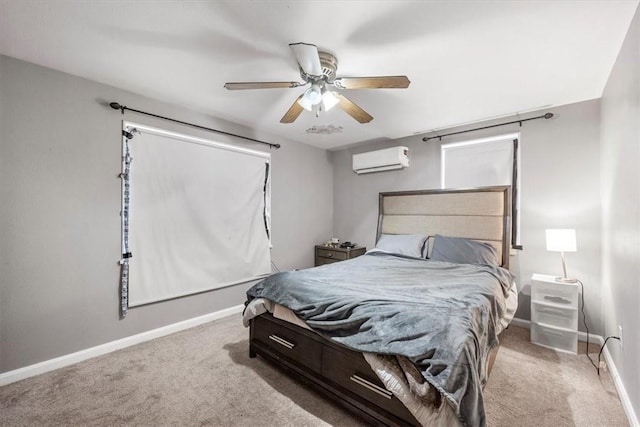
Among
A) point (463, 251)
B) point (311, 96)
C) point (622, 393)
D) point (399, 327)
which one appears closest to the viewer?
point (399, 327)

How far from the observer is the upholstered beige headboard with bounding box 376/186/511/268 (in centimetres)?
321

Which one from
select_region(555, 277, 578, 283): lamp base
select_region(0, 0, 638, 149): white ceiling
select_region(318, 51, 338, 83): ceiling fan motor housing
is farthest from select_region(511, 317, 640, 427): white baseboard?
select_region(318, 51, 338, 83): ceiling fan motor housing

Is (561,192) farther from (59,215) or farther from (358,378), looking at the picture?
(59,215)

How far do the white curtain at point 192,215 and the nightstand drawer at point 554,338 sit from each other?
311 cm

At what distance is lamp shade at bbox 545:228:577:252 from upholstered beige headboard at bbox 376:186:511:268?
1.65 feet

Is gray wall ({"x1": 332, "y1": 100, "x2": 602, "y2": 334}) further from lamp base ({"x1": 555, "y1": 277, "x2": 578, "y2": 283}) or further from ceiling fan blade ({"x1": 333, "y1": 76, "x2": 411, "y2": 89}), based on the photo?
ceiling fan blade ({"x1": 333, "y1": 76, "x2": 411, "y2": 89})

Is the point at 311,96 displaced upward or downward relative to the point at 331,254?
upward

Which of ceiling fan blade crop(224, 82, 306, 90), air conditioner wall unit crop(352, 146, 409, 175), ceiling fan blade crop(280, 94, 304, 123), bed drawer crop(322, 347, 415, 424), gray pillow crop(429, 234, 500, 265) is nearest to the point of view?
bed drawer crop(322, 347, 415, 424)

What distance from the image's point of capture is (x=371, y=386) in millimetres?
1561

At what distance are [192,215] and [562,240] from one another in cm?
378

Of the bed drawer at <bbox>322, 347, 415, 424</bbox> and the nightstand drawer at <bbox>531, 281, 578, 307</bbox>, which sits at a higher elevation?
the nightstand drawer at <bbox>531, 281, 578, 307</bbox>

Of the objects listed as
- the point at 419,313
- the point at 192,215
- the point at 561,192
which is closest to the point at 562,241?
the point at 561,192

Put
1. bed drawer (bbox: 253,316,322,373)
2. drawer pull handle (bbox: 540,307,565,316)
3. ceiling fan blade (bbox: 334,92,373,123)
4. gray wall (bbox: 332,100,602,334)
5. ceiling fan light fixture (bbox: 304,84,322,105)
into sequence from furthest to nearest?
gray wall (bbox: 332,100,602,334) → drawer pull handle (bbox: 540,307,565,316) → ceiling fan blade (bbox: 334,92,373,123) → ceiling fan light fixture (bbox: 304,84,322,105) → bed drawer (bbox: 253,316,322,373)

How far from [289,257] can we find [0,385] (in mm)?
2962
